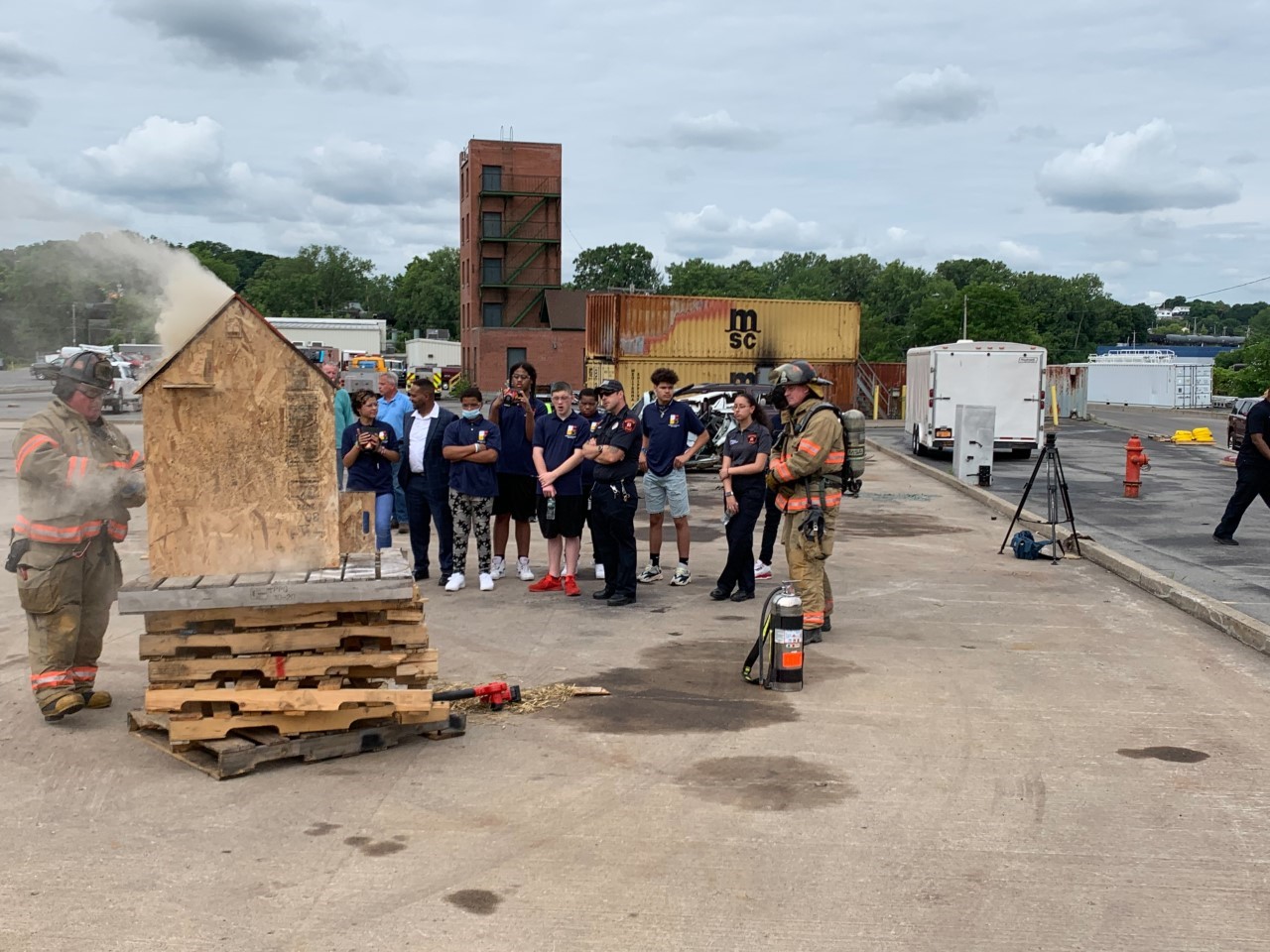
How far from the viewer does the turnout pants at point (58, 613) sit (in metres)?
6.37

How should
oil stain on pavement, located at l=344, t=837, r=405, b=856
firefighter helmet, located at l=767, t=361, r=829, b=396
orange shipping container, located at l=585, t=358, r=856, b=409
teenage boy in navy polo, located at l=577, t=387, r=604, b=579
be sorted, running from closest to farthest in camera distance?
1. oil stain on pavement, located at l=344, t=837, r=405, b=856
2. firefighter helmet, located at l=767, t=361, r=829, b=396
3. teenage boy in navy polo, located at l=577, t=387, r=604, b=579
4. orange shipping container, located at l=585, t=358, r=856, b=409

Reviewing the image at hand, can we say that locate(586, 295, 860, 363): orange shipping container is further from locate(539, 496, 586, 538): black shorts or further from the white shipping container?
the white shipping container

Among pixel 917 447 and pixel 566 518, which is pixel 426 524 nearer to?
pixel 566 518

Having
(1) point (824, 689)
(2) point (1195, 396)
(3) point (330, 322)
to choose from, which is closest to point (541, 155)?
(3) point (330, 322)

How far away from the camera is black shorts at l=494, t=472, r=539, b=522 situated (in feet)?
34.9

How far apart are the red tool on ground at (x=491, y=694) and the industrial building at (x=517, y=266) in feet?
194

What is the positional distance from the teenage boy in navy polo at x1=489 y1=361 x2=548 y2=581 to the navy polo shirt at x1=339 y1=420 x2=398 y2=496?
956mm

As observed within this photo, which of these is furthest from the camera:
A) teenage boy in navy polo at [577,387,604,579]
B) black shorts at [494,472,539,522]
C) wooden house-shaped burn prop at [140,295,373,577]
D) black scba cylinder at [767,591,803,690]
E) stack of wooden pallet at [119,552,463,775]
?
black shorts at [494,472,539,522]

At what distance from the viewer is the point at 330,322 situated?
210ft

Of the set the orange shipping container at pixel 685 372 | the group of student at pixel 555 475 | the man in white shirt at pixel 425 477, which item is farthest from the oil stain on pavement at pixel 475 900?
the orange shipping container at pixel 685 372

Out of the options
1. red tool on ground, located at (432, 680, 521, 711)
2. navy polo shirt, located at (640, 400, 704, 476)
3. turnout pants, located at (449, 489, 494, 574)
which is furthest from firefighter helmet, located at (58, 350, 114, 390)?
navy polo shirt, located at (640, 400, 704, 476)

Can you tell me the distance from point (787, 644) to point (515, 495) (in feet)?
14.1

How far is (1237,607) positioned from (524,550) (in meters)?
6.06

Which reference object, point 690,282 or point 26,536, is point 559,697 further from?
point 690,282
